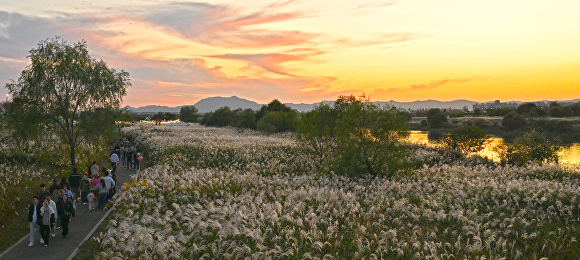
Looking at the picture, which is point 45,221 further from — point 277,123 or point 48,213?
point 277,123

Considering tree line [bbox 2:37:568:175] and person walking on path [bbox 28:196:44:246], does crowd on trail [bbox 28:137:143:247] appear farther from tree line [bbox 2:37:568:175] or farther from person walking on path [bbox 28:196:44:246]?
tree line [bbox 2:37:568:175]

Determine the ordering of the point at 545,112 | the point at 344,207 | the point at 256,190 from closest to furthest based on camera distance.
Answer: the point at 344,207 < the point at 256,190 < the point at 545,112

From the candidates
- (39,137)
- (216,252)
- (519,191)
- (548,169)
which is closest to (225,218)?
(216,252)

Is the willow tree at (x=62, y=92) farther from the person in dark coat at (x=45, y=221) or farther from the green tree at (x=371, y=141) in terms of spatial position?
the green tree at (x=371, y=141)

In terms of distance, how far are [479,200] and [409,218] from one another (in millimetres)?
4990

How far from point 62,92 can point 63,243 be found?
601 inches

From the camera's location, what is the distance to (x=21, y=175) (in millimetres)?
22641

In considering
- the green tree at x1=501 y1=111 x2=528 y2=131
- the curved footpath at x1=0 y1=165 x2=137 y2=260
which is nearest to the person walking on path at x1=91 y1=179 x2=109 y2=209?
the curved footpath at x1=0 y1=165 x2=137 y2=260

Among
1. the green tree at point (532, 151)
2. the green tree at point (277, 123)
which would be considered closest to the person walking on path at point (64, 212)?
the green tree at point (532, 151)

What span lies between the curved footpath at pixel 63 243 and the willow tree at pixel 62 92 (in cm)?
1000

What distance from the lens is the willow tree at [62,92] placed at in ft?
76.9

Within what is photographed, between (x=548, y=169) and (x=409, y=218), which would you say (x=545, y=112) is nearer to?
(x=548, y=169)

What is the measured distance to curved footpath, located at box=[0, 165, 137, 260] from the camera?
1229 cm

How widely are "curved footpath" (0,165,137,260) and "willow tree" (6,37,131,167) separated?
1000 cm
